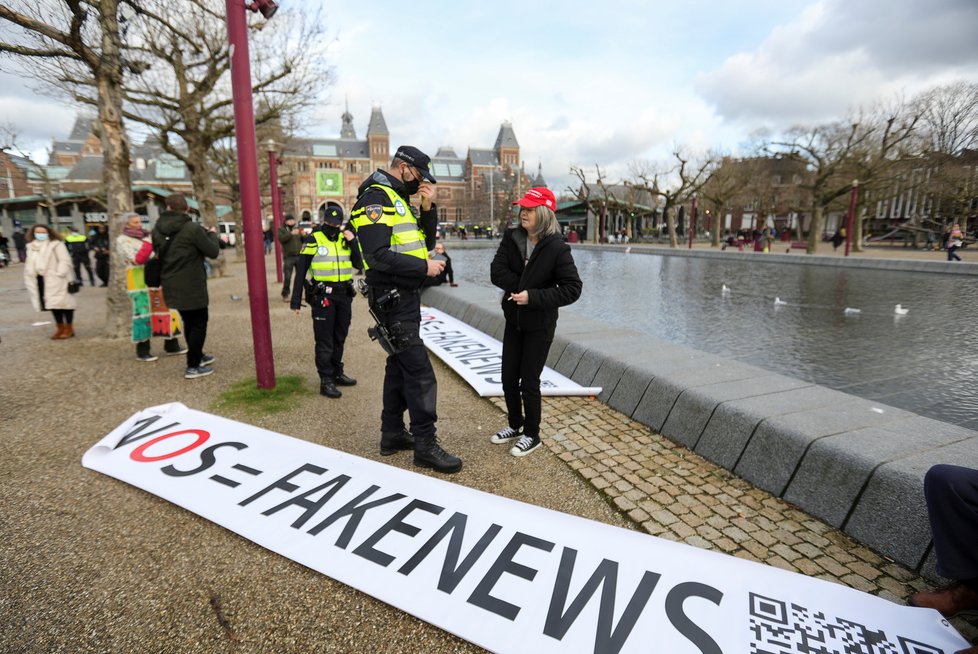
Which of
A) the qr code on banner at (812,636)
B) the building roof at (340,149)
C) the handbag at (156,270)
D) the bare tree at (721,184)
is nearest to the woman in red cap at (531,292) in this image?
the qr code on banner at (812,636)

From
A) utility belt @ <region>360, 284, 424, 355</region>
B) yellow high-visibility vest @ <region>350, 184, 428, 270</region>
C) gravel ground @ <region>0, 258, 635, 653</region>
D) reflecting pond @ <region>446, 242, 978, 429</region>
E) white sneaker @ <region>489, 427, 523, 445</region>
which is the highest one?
yellow high-visibility vest @ <region>350, 184, 428, 270</region>

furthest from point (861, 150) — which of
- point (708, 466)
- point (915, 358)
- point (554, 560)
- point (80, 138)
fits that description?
point (80, 138)

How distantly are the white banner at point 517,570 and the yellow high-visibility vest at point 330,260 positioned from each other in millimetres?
2356

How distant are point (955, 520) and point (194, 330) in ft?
22.1

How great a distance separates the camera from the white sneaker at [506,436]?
4.36m

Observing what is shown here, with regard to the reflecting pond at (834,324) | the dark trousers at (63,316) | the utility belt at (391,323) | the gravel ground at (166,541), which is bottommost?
the gravel ground at (166,541)

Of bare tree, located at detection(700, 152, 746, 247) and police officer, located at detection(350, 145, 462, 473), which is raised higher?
bare tree, located at detection(700, 152, 746, 247)

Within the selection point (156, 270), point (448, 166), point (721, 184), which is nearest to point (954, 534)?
point (156, 270)

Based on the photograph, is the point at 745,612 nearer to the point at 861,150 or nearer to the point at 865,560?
the point at 865,560

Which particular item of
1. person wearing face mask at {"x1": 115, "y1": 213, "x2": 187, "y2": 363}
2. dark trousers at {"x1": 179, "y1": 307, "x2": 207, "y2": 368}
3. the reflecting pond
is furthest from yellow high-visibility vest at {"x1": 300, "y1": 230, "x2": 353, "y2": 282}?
the reflecting pond

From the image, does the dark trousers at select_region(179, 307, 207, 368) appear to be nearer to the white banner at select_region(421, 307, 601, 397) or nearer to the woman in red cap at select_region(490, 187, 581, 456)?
the white banner at select_region(421, 307, 601, 397)

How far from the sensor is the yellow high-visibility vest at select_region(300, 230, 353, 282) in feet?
18.2

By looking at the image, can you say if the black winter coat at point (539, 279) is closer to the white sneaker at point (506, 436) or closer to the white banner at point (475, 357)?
the white sneaker at point (506, 436)

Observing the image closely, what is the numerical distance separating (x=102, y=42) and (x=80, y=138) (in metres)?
95.3
